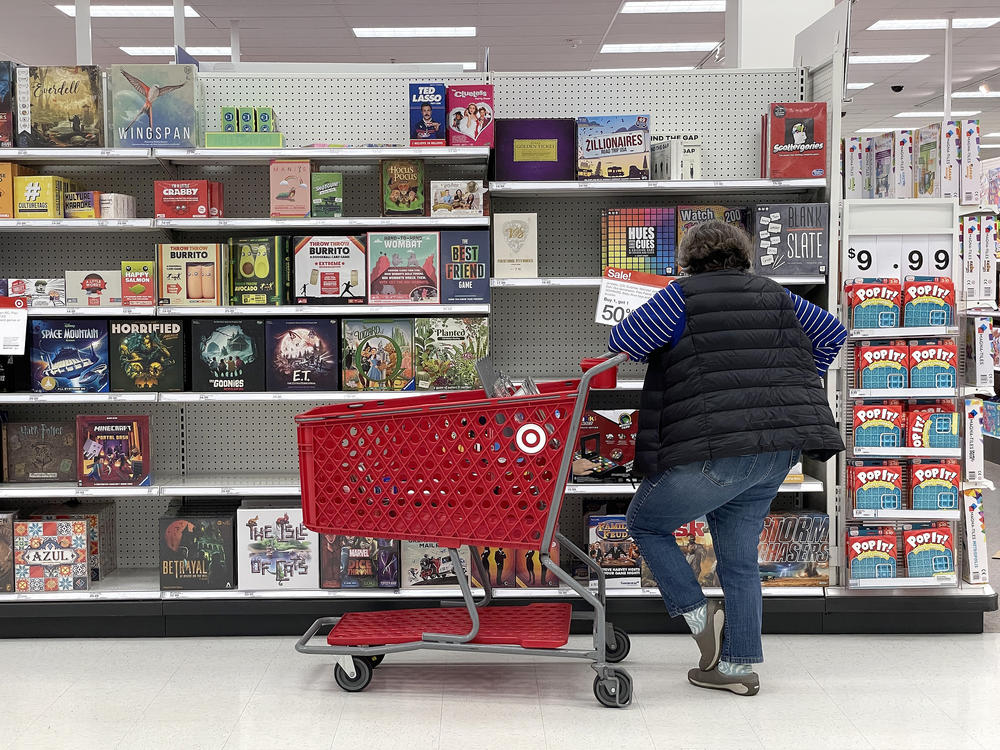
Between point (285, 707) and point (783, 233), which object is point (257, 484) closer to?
point (285, 707)

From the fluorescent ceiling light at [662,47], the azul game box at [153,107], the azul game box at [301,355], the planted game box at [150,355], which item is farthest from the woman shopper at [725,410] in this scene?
the fluorescent ceiling light at [662,47]

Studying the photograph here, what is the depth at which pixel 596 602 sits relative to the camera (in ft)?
11.0

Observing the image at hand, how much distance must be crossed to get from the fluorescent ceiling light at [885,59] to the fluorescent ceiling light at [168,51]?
7.30 meters

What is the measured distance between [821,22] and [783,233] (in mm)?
976

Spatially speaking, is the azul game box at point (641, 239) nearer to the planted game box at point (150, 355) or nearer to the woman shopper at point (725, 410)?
the woman shopper at point (725, 410)

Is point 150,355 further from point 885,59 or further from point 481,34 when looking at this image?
point 885,59

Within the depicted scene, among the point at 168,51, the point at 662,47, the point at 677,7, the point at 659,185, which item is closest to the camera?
the point at 659,185

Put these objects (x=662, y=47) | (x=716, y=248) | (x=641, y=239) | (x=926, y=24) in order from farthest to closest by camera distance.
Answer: (x=662, y=47)
(x=926, y=24)
(x=641, y=239)
(x=716, y=248)

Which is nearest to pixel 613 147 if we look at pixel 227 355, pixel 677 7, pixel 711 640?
pixel 227 355

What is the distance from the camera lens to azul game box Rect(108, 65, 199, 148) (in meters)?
4.05

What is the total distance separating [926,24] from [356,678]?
9339 mm

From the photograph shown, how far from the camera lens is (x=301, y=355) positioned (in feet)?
13.5

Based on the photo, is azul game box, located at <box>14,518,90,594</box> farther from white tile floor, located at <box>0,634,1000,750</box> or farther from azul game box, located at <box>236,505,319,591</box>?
azul game box, located at <box>236,505,319,591</box>

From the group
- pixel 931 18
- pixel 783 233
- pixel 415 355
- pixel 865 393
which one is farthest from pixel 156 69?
pixel 931 18
